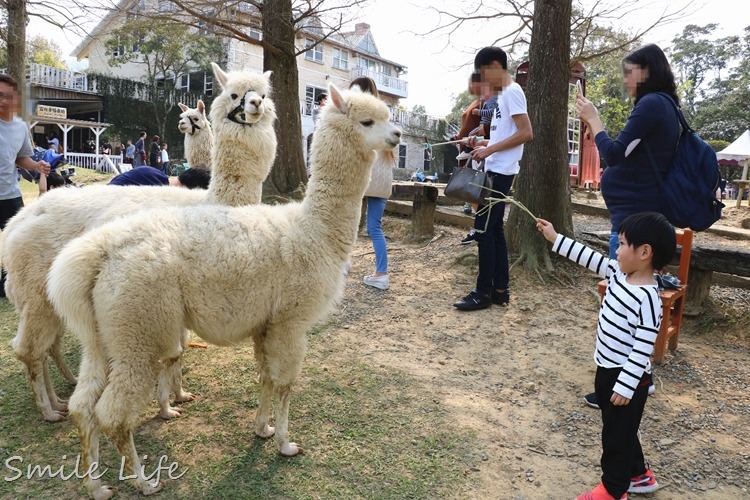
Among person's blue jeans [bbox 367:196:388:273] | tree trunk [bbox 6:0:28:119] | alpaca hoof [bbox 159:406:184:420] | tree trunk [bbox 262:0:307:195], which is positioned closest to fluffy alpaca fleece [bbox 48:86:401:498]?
alpaca hoof [bbox 159:406:184:420]

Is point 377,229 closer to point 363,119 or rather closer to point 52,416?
point 363,119

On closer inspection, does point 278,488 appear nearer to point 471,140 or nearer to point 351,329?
point 351,329

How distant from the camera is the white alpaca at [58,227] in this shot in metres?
2.98

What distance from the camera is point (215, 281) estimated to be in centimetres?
243

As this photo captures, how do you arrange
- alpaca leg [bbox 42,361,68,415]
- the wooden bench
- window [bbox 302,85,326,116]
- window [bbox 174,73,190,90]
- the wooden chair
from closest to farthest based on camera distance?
alpaca leg [bbox 42,361,68,415] < the wooden chair < the wooden bench < window [bbox 302,85,326,116] < window [bbox 174,73,190,90]

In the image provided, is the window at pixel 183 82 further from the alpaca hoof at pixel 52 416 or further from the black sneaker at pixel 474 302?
the alpaca hoof at pixel 52 416

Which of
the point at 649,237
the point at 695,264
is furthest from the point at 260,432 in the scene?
the point at 695,264

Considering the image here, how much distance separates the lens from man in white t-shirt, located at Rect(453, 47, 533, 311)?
4359 mm

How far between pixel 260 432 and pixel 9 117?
143 inches

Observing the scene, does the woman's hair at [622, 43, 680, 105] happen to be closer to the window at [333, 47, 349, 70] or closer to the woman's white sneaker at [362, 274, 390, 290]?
the woman's white sneaker at [362, 274, 390, 290]

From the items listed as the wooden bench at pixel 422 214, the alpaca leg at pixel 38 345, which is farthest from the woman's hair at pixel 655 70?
the wooden bench at pixel 422 214

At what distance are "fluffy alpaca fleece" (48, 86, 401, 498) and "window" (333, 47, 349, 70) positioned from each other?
3434cm

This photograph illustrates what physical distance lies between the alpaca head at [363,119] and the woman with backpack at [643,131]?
46.8 inches

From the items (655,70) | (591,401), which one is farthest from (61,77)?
(591,401)
